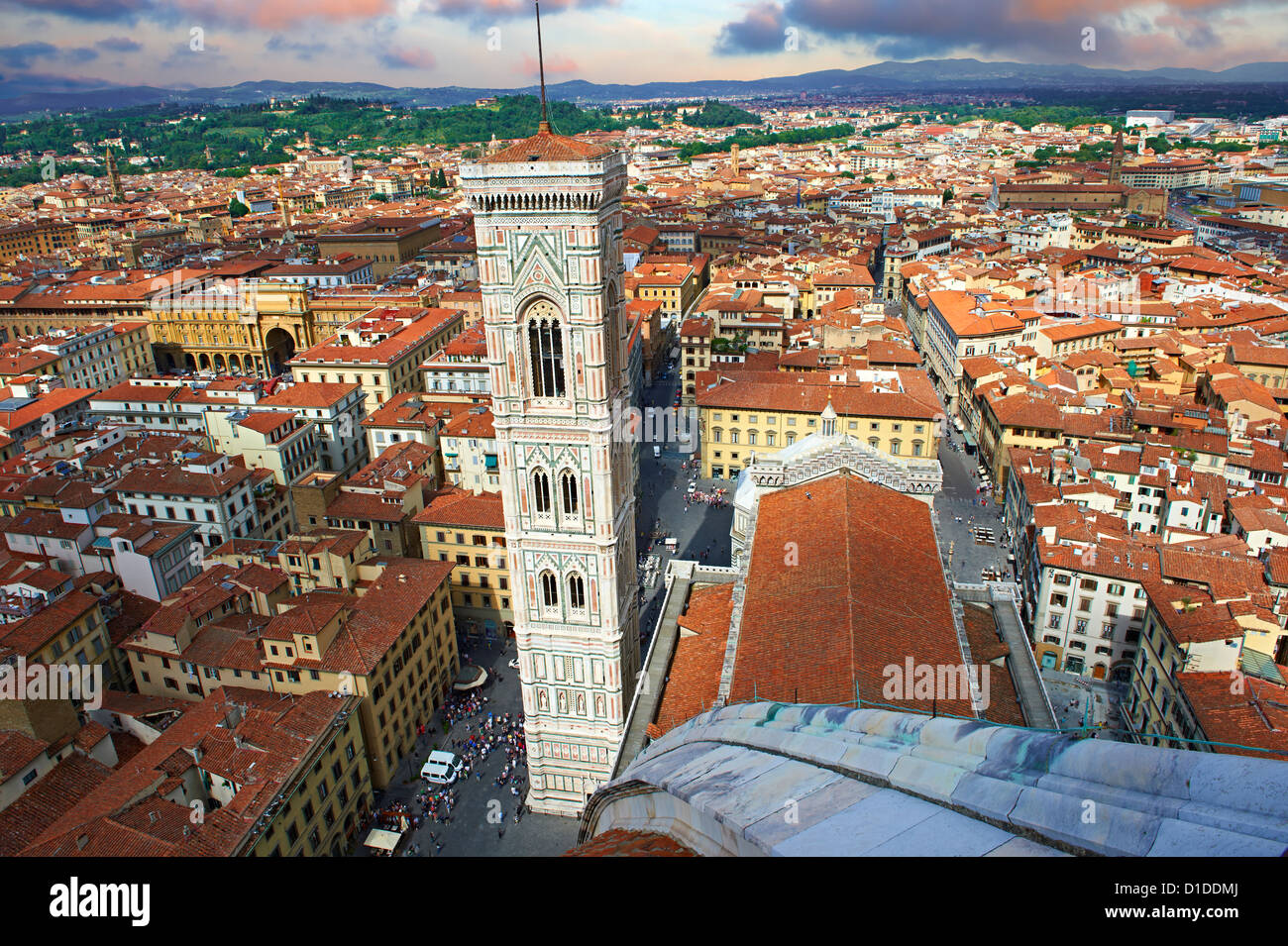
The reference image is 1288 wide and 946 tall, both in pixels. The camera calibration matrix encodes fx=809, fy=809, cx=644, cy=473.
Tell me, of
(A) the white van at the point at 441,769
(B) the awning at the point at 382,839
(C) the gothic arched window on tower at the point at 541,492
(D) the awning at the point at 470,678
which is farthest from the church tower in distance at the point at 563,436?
(D) the awning at the point at 470,678

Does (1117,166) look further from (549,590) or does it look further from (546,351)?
(549,590)

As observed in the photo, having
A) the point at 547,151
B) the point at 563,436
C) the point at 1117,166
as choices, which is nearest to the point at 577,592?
the point at 563,436

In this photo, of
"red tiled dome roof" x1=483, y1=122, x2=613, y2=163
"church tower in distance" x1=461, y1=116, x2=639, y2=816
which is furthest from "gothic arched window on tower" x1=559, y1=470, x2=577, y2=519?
"red tiled dome roof" x1=483, y1=122, x2=613, y2=163

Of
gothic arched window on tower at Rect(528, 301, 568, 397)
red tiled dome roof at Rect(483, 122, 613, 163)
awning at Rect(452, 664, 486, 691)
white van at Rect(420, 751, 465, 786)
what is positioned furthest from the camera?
awning at Rect(452, 664, 486, 691)

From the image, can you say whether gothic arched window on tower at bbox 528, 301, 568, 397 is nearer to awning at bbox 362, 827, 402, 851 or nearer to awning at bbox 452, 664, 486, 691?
awning at bbox 362, 827, 402, 851

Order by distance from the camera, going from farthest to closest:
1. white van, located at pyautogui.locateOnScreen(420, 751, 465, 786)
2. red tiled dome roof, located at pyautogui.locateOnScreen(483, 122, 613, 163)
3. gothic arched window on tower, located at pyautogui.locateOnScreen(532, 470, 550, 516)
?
white van, located at pyautogui.locateOnScreen(420, 751, 465, 786), gothic arched window on tower, located at pyautogui.locateOnScreen(532, 470, 550, 516), red tiled dome roof, located at pyautogui.locateOnScreen(483, 122, 613, 163)

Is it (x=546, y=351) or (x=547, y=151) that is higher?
(x=547, y=151)
